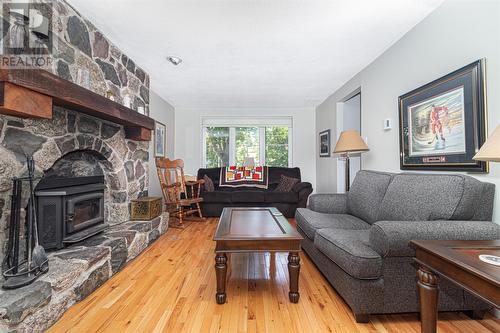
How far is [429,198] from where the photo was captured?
5.57 feet

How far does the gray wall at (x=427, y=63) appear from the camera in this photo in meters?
1.57

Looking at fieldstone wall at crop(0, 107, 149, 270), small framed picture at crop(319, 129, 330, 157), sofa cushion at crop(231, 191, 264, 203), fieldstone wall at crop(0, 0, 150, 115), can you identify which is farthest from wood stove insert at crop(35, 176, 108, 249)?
small framed picture at crop(319, 129, 330, 157)

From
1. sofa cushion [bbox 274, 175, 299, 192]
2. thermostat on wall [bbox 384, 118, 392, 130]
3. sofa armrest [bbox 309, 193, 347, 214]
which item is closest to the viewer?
thermostat on wall [bbox 384, 118, 392, 130]

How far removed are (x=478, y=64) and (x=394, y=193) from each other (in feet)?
3.55

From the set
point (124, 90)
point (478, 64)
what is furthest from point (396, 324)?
point (124, 90)

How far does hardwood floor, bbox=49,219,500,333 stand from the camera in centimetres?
144

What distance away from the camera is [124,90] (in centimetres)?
284

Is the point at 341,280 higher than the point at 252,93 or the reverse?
the reverse

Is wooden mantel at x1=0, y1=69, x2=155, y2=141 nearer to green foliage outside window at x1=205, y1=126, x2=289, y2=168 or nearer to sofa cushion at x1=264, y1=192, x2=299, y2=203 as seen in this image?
sofa cushion at x1=264, y1=192, x2=299, y2=203

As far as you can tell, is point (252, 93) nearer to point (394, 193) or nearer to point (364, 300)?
point (394, 193)

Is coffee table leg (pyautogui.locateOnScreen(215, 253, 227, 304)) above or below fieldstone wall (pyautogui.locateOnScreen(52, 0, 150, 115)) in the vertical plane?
below

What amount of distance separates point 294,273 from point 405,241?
2.41ft

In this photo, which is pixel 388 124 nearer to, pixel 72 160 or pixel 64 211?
pixel 64 211

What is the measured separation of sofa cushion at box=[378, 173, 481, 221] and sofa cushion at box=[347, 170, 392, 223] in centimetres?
13
